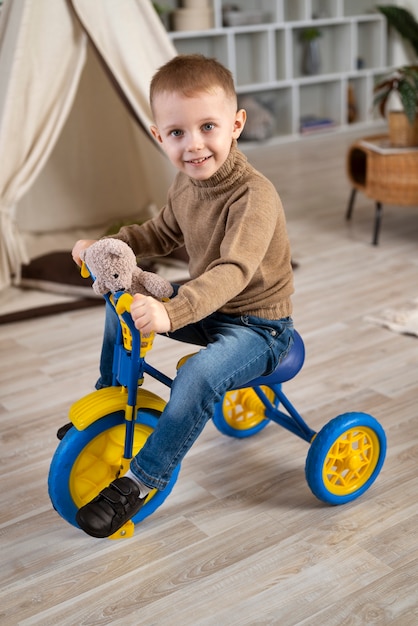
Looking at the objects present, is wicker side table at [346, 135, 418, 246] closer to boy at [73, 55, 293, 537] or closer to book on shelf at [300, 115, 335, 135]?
boy at [73, 55, 293, 537]

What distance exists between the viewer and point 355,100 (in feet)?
21.0

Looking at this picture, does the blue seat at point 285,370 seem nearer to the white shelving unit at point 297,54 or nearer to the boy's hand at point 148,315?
the boy's hand at point 148,315

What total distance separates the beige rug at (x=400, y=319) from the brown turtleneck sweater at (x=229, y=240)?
104 centimetres

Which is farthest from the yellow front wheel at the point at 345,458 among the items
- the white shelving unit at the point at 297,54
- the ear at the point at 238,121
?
the white shelving unit at the point at 297,54

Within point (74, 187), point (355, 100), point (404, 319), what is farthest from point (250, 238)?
point (355, 100)

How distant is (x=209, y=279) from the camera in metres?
1.27

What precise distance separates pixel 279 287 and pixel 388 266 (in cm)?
167

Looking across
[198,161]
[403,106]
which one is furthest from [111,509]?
[403,106]

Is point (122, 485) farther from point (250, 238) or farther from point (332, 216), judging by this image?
point (332, 216)

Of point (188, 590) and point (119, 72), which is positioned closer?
point (188, 590)

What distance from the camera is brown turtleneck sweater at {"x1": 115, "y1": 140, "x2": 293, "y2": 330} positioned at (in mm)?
1275

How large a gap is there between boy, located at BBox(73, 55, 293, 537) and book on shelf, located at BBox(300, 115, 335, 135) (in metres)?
4.74

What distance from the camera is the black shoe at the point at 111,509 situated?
1.31 meters

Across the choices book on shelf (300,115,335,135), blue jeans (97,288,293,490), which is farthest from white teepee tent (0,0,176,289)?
book on shelf (300,115,335,135)
